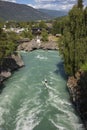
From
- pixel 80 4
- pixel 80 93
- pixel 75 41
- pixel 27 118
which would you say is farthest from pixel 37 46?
pixel 27 118

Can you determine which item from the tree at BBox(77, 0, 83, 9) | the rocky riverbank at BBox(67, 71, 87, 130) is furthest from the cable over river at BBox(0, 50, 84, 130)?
the tree at BBox(77, 0, 83, 9)

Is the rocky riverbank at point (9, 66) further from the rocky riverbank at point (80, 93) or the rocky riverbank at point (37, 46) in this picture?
the rocky riverbank at point (37, 46)

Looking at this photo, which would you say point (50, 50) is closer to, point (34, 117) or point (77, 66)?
point (77, 66)

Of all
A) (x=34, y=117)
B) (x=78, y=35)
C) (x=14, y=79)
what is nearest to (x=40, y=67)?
(x=14, y=79)

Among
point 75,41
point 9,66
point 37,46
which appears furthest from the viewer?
point 37,46

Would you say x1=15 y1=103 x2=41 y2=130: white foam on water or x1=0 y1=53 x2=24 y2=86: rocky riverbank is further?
x1=0 y1=53 x2=24 y2=86: rocky riverbank

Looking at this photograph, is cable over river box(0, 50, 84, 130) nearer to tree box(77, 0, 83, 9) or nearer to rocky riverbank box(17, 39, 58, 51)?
tree box(77, 0, 83, 9)

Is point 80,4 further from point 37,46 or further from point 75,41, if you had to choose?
point 37,46
